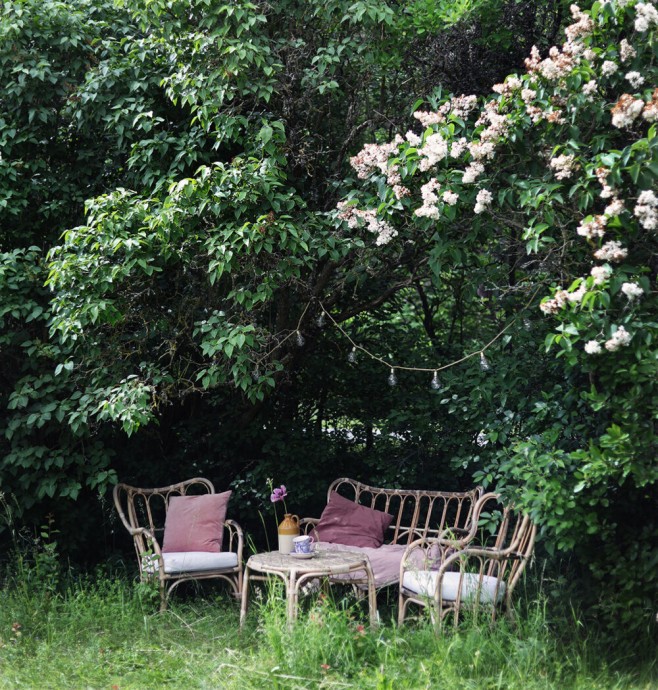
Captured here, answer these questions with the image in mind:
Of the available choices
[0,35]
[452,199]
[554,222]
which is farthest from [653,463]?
[0,35]

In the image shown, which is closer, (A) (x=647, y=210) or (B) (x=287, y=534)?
(A) (x=647, y=210)

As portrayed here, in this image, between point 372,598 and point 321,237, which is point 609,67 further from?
point 372,598

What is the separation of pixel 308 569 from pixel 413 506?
7.14ft

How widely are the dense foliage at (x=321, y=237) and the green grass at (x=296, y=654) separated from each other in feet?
1.43

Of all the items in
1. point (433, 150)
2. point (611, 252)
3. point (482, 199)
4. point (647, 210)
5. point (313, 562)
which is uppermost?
point (433, 150)

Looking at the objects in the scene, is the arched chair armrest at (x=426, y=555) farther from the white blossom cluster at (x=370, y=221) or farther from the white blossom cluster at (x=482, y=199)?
the white blossom cluster at (x=482, y=199)

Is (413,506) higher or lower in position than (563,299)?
lower

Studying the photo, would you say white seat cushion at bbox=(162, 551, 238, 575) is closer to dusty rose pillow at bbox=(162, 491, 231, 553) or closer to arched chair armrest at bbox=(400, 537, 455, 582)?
dusty rose pillow at bbox=(162, 491, 231, 553)

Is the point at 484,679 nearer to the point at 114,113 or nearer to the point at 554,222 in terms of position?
the point at 554,222

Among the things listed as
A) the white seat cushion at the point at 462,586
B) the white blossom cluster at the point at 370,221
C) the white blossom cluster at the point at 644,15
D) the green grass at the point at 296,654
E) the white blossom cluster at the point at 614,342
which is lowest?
the green grass at the point at 296,654

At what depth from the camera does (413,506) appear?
6113mm

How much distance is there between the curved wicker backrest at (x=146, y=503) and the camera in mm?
5152

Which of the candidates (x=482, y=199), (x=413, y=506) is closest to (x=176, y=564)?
(x=413, y=506)

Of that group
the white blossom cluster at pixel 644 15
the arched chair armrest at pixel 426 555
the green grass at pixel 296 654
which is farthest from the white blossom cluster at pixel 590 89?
the green grass at pixel 296 654
